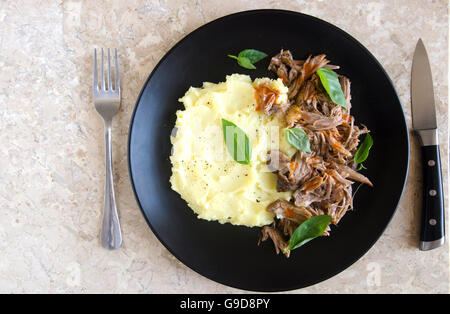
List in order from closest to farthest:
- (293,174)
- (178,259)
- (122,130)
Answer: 1. (293,174)
2. (178,259)
3. (122,130)

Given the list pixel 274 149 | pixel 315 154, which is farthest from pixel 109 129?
pixel 315 154

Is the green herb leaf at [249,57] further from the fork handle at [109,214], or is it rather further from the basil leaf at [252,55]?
the fork handle at [109,214]

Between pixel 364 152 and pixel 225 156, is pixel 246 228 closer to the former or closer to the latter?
pixel 225 156

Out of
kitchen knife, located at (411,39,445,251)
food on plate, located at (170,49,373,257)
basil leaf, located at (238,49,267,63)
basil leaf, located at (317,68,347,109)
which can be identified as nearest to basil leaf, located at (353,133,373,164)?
food on plate, located at (170,49,373,257)

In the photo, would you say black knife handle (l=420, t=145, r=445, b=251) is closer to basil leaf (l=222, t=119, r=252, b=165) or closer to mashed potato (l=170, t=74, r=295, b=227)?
mashed potato (l=170, t=74, r=295, b=227)

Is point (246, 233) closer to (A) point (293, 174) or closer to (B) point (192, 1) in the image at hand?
(A) point (293, 174)

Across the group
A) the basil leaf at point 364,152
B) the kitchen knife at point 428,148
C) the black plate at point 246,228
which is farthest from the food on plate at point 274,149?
the kitchen knife at point 428,148

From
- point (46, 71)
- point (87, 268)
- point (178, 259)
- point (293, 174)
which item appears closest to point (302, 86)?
point (293, 174)
